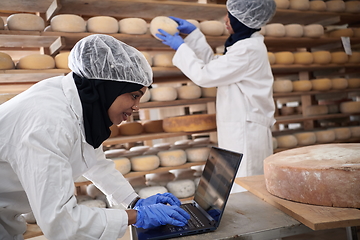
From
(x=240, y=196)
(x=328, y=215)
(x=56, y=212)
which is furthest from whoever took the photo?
(x=240, y=196)

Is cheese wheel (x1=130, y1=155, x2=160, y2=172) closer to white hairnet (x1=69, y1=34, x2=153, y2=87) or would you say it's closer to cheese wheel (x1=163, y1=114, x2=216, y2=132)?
cheese wheel (x1=163, y1=114, x2=216, y2=132)

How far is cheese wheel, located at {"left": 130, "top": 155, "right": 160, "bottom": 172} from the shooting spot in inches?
96.2

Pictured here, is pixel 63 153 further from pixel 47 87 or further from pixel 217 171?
pixel 217 171

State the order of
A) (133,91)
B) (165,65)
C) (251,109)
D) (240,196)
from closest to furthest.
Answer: (133,91)
(240,196)
(251,109)
(165,65)

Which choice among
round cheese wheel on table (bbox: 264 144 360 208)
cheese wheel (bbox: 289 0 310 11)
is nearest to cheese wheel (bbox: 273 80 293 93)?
cheese wheel (bbox: 289 0 310 11)

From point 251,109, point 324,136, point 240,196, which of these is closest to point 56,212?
point 240,196

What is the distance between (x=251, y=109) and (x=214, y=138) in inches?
29.9

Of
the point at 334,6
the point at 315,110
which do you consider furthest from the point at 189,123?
the point at 334,6

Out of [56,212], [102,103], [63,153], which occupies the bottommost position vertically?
[56,212]

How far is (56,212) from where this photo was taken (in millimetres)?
845

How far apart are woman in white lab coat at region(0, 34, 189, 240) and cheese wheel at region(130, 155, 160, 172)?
3.95 ft

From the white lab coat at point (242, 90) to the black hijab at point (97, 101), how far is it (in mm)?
1168

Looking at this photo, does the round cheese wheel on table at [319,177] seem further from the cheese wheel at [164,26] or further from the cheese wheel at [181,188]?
the cheese wheel at [164,26]

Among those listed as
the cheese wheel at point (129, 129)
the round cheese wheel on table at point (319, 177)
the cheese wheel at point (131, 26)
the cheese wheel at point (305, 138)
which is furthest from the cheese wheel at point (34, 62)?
the cheese wheel at point (305, 138)
